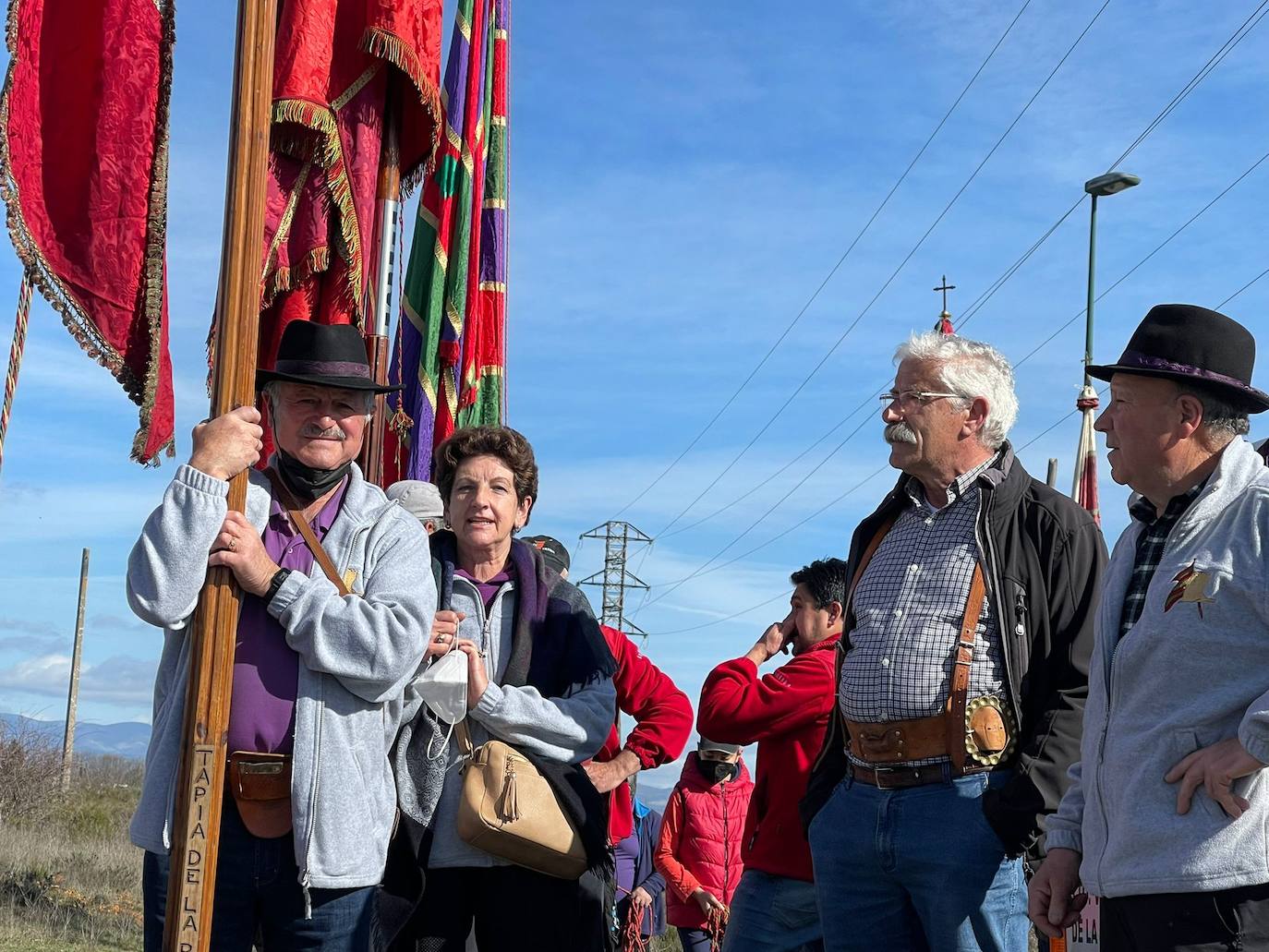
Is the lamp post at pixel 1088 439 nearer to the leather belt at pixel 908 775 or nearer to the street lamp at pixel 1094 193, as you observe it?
the street lamp at pixel 1094 193

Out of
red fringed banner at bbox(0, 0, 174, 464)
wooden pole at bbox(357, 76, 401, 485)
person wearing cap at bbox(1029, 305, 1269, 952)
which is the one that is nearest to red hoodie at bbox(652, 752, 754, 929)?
wooden pole at bbox(357, 76, 401, 485)

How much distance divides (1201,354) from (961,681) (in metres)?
1.04

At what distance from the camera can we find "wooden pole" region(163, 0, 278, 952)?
9.85 ft

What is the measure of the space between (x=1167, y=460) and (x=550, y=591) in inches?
72.8

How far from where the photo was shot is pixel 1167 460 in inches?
130

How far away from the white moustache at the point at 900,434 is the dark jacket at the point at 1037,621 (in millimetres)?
249

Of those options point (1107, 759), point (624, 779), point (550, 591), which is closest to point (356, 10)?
point (550, 591)

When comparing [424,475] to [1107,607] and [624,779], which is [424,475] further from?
[1107,607]

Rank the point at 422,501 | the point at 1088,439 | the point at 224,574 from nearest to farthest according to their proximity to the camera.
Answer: the point at 224,574
the point at 422,501
the point at 1088,439

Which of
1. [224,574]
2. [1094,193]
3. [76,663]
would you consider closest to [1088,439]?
[1094,193]

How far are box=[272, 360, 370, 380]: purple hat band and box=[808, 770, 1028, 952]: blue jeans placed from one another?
1775 millimetres

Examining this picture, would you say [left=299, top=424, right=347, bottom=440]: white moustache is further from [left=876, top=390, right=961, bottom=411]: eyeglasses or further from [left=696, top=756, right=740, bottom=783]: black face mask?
[left=696, top=756, right=740, bottom=783]: black face mask

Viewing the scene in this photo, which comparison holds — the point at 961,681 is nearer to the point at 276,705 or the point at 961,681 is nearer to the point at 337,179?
the point at 276,705

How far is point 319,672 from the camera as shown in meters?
3.42
